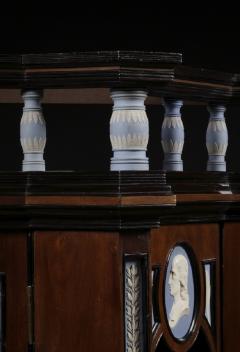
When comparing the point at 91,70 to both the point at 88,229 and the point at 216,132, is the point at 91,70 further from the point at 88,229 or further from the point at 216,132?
the point at 216,132

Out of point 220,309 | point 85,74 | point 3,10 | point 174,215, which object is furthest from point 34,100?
point 3,10

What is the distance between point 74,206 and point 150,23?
3444 mm

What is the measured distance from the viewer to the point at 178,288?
6.04 meters

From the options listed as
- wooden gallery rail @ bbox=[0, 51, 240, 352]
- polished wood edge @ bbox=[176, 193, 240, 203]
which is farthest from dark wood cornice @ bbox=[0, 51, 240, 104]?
polished wood edge @ bbox=[176, 193, 240, 203]

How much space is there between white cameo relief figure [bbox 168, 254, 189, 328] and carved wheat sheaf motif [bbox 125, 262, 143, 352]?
13.2 inches

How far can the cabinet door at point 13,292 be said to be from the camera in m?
5.73

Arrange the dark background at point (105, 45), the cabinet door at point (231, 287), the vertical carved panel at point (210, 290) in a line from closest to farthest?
the vertical carved panel at point (210, 290) → the cabinet door at point (231, 287) → the dark background at point (105, 45)

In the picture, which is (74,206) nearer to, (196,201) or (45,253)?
(45,253)

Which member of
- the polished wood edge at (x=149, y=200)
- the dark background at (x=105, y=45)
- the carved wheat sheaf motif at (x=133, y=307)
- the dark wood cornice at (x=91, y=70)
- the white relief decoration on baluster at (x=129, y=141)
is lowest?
the carved wheat sheaf motif at (x=133, y=307)

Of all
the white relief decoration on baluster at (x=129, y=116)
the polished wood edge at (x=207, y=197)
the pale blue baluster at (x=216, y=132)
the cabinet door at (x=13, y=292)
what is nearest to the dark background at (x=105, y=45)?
the pale blue baluster at (x=216, y=132)

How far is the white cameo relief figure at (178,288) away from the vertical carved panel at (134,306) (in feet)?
1.07

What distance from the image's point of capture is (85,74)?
18.5ft

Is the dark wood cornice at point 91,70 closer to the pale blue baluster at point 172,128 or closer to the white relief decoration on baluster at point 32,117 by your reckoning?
the white relief decoration on baluster at point 32,117

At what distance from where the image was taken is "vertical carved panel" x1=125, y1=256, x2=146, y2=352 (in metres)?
5.64
